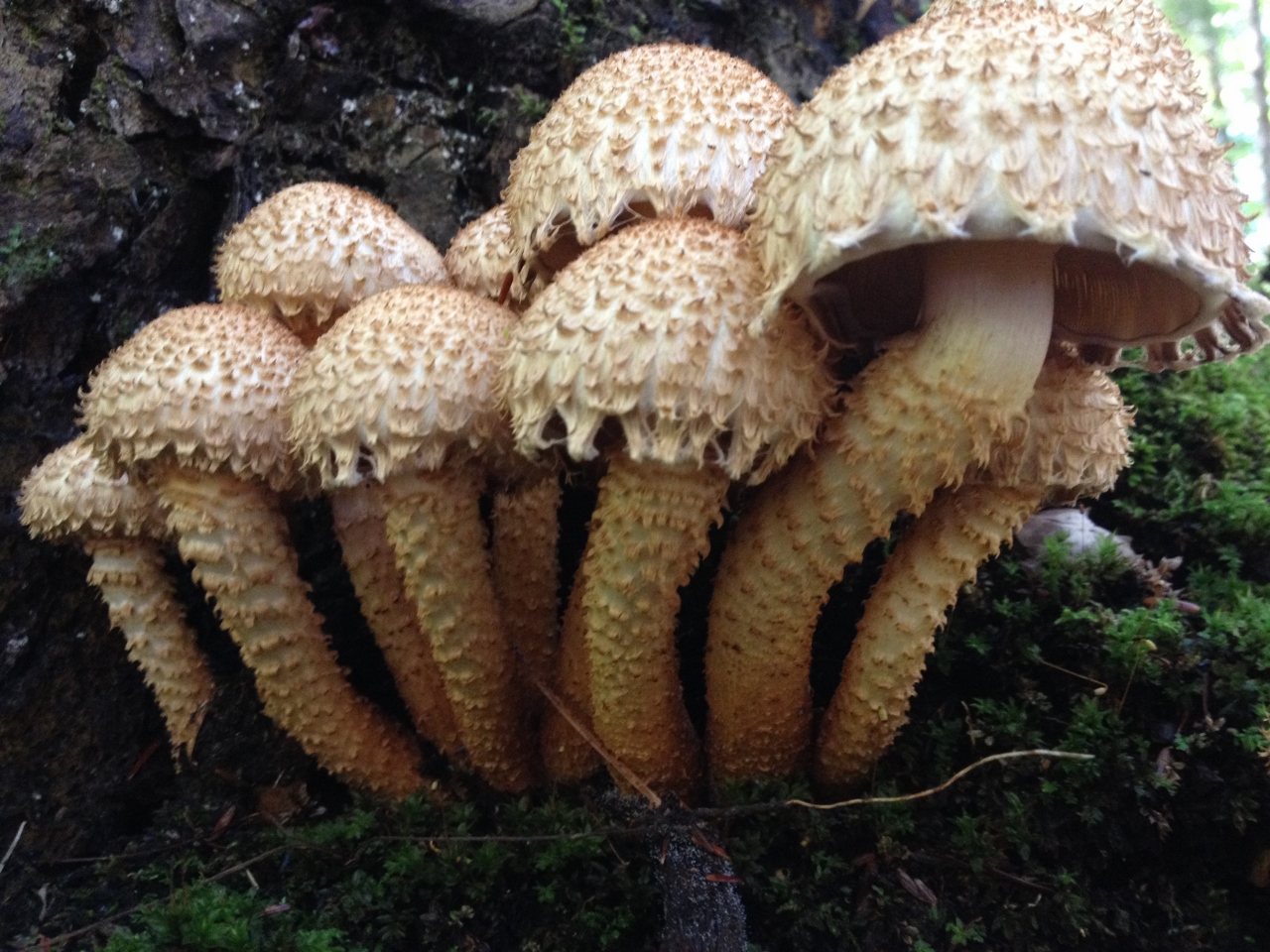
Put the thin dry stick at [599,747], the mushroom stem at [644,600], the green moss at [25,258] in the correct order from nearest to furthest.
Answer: the mushroom stem at [644,600] → the thin dry stick at [599,747] → the green moss at [25,258]

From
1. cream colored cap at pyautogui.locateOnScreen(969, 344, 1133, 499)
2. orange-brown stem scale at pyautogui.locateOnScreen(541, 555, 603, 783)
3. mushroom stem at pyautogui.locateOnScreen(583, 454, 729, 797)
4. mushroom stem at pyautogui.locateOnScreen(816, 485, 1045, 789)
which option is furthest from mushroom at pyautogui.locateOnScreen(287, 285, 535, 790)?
cream colored cap at pyautogui.locateOnScreen(969, 344, 1133, 499)

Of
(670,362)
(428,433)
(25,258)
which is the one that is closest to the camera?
(670,362)

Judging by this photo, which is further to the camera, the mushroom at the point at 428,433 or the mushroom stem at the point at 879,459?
the mushroom at the point at 428,433

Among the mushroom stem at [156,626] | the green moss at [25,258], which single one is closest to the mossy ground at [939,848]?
the mushroom stem at [156,626]

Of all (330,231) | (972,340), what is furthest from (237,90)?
(972,340)

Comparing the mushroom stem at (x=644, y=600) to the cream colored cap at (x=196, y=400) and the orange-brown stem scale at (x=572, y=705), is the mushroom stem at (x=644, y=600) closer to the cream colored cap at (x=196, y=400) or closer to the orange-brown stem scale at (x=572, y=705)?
the orange-brown stem scale at (x=572, y=705)

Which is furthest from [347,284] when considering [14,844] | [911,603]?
[14,844]

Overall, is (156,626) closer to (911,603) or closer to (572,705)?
(572,705)
